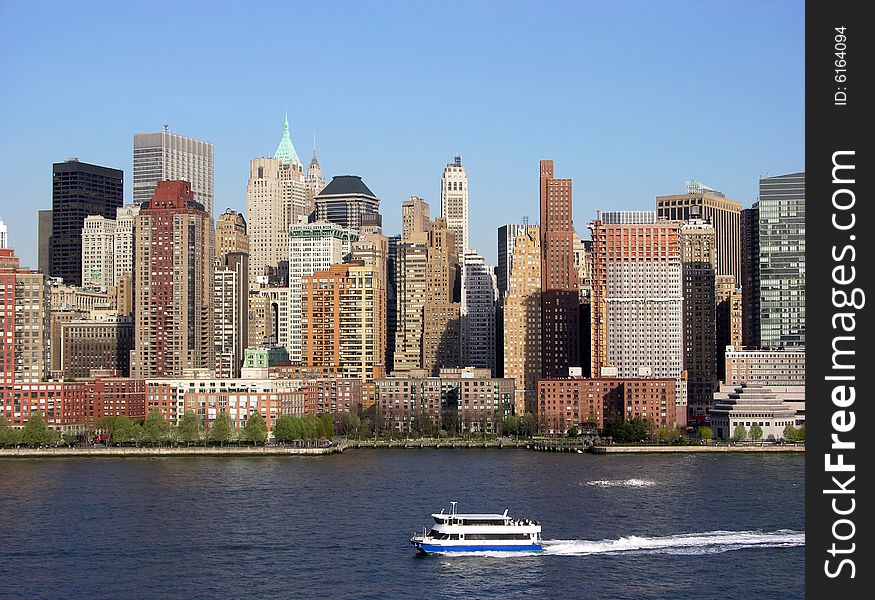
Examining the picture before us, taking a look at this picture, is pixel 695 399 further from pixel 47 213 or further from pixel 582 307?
pixel 47 213

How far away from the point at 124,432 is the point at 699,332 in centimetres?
6206

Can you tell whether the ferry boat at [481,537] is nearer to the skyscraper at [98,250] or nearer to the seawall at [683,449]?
the seawall at [683,449]

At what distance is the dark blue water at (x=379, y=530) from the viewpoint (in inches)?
1828

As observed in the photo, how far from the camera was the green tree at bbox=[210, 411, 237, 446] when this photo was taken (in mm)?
106250

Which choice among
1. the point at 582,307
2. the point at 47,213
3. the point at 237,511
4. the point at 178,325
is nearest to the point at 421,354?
the point at 582,307

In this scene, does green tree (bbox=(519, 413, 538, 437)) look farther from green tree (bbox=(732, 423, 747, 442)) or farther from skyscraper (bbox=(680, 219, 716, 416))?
skyscraper (bbox=(680, 219, 716, 416))

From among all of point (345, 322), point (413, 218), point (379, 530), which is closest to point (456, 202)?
point (413, 218)

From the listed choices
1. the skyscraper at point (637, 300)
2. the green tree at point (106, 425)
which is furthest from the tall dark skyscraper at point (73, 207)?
the skyscraper at point (637, 300)

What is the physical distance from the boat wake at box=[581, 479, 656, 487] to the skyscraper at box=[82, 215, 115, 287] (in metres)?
125

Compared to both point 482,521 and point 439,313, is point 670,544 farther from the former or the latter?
point 439,313

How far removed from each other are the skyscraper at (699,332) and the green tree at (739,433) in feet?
62.6

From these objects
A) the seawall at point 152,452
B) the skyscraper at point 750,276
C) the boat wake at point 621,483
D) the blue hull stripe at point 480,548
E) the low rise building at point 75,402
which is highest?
the skyscraper at point 750,276

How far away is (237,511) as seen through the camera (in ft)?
212

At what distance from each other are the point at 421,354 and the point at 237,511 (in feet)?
300
